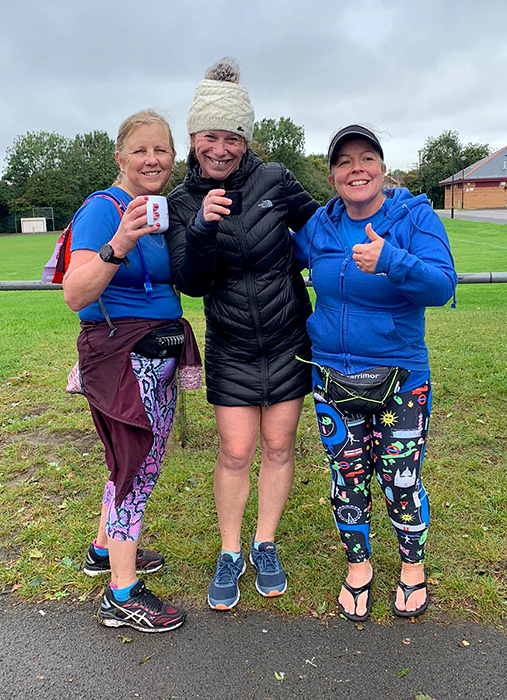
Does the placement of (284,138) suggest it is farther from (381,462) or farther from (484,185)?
(381,462)

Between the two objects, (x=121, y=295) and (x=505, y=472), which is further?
(x=505, y=472)

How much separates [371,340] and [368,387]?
0.64 feet

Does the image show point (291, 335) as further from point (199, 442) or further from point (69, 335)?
point (69, 335)

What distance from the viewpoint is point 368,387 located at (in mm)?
2367

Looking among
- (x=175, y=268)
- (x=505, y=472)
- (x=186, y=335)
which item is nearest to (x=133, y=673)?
(x=186, y=335)

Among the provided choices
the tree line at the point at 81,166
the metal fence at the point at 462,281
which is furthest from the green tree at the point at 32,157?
the metal fence at the point at 462,281

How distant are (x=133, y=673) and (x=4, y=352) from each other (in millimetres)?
5898

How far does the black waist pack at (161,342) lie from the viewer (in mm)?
2447

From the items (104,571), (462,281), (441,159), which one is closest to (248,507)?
(104,571)

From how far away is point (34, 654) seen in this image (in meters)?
2.44

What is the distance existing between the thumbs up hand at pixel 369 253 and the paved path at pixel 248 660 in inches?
62.5

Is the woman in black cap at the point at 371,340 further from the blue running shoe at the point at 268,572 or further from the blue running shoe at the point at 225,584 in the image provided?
the blue running shoe at the point at 225,584

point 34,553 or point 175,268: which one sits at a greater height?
point 175,268

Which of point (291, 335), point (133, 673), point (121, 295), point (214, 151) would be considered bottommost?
point (133, 673)
